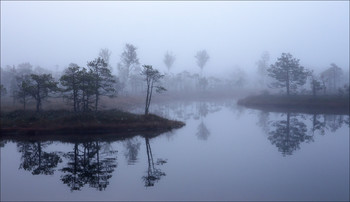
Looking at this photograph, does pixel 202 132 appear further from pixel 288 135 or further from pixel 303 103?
pixel 303 103

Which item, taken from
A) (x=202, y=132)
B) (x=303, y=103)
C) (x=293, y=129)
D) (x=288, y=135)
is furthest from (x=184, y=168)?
(x=303, y=103)

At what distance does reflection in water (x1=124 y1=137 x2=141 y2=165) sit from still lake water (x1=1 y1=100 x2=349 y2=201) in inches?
3.2

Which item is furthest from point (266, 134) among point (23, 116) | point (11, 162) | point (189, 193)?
point (23, 116)

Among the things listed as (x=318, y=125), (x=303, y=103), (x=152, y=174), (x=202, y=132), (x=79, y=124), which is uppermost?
(x=303, y=103)

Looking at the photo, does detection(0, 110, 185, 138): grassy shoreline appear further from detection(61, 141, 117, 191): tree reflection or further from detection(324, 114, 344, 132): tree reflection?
detection(324, 114, 344, 132): tree reflection

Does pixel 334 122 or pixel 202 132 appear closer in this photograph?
pixel 202 132

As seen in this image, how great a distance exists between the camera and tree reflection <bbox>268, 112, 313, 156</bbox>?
2589 centimetres

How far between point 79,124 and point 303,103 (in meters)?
44.8

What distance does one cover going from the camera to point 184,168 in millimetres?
19953

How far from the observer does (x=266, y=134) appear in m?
32.4

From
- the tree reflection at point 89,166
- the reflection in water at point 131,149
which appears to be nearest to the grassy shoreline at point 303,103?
the reflection in water at point 131,149

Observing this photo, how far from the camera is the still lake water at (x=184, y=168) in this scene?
51.5 feet

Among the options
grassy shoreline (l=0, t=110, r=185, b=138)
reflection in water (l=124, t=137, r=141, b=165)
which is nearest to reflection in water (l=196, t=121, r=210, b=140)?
grassy shoreline (l=0, t=110, r=185, b=138)

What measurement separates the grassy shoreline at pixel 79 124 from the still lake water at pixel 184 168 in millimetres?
3552
